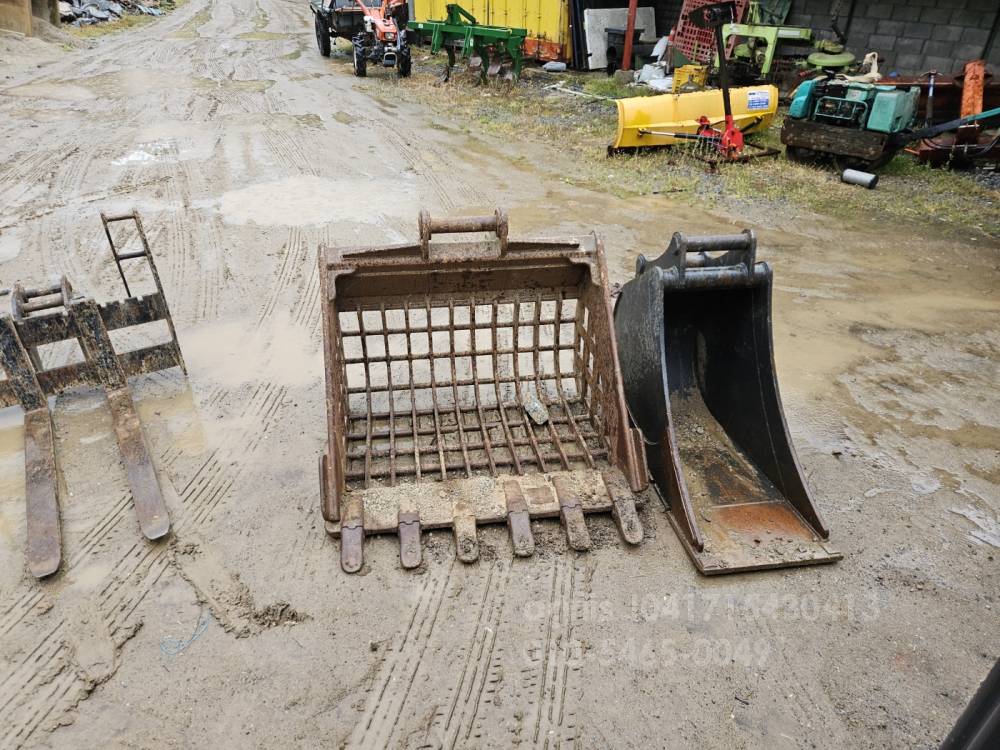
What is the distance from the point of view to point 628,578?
2719mm

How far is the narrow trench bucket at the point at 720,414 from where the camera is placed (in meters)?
2.81

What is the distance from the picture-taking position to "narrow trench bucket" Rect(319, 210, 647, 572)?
2854mm

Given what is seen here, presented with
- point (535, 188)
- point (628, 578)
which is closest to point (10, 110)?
point (535, 188)

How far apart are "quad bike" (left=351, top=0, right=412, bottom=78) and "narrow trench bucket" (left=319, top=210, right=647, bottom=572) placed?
39.4 feet

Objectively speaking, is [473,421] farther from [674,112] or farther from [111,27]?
[111,27]

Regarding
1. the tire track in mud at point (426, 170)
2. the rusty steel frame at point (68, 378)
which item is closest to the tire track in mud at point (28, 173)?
the rusty steel frame at point (68, 378)

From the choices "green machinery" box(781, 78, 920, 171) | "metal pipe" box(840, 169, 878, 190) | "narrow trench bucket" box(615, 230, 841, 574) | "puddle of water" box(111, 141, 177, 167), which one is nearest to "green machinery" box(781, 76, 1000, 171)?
"green machinery" box(781, 78, 920, 171)

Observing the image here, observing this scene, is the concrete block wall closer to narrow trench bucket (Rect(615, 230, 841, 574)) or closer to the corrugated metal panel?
the corrugated metal panel

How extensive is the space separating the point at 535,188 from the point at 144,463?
18.8 feet

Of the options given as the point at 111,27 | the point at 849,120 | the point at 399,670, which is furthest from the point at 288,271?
the point at 111,27

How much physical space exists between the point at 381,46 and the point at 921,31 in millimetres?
10233

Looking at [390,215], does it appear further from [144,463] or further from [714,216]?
[144,463]

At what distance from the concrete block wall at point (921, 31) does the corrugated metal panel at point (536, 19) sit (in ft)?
18.2

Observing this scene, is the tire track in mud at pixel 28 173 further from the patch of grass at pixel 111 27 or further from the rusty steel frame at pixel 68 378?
the patch of grass at pixel 111 27
